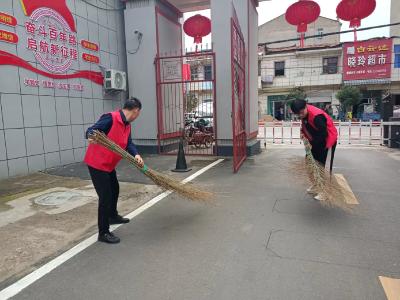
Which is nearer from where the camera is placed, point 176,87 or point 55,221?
point 55,221

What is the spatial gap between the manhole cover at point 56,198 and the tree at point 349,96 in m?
23.5

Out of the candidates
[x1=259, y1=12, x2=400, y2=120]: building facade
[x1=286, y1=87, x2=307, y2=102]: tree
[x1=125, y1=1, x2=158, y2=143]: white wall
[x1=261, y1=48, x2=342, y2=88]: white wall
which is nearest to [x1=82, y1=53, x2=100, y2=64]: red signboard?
[x1=125, y1=1, x2=158, y2=143]: white wall

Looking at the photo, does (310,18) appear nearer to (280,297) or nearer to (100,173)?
(100,173)

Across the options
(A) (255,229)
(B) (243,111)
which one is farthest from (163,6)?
(A) (255,229)

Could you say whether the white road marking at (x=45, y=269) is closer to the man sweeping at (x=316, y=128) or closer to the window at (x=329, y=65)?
the man sweeping at (x=316, y=128)

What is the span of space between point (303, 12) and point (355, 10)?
1.12m

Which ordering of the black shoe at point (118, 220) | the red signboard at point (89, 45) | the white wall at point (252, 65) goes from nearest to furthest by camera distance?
the black shoe at point (118, 220) → the red signboard at point (89, 45) → the white wall at point (252, 65)

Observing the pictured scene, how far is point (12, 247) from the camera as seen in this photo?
3109 mm

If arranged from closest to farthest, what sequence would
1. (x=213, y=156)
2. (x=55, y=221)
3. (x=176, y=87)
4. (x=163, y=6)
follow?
(x=55, y=221) → (x=213, y=156) → (x=163, y=6) → (x=176, y=87)

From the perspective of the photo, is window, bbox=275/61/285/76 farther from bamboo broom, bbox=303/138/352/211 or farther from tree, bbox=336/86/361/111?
bamboo broom, bbox=303/138/352/211

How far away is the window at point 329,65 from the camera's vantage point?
26234 millimetres

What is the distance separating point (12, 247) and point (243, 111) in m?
6.11

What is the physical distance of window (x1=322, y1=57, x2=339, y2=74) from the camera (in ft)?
86.1

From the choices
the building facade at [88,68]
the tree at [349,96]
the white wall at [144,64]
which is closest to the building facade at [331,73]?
the tree at [349,96]
